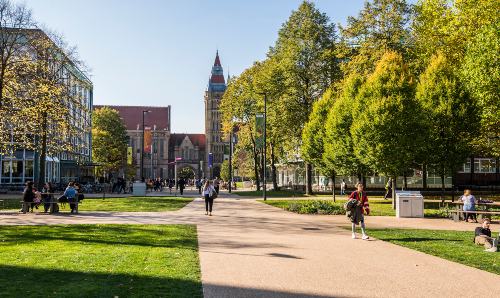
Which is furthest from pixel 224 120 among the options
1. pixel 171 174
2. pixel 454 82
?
pixel 171 174

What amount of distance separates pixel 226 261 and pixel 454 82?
2646cm

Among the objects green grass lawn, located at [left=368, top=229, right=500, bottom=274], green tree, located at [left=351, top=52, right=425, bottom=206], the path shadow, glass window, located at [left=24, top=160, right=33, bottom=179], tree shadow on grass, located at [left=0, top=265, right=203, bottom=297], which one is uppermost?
green tree, located at [left=351, top=52, right=425, bottom=206]

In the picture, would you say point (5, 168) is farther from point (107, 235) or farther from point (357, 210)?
point (357, 210)

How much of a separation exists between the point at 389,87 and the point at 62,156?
48.0m

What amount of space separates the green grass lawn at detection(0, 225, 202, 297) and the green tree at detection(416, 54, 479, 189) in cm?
2038

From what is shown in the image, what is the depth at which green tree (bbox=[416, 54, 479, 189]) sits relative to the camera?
31578 mm

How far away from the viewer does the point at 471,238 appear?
651 inches

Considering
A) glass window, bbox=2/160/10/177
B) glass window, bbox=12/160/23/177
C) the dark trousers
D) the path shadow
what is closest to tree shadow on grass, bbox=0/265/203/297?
the path shadow

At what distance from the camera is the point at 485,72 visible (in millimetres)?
29328

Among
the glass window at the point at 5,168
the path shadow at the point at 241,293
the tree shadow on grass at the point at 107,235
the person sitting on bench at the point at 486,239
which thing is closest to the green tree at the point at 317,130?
the tree shadow on grass at the point at 107,235

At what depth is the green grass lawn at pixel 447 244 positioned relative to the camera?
1189 cm

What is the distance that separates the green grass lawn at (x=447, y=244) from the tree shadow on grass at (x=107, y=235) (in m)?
6.35

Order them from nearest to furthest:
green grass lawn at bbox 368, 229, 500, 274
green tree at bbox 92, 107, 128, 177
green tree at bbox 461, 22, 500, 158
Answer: green grass lawn at bbox 368, 229, 500, 274
green tree at bbox 461, 22, 500, 158
green tree at bbox 92, 107, 128, 177

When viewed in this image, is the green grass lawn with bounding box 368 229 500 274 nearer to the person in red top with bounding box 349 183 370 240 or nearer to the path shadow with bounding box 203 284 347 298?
the person in red top with bounding box 349 183 370 240
